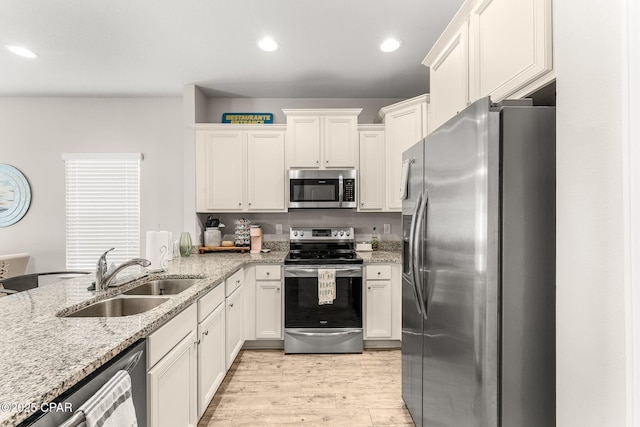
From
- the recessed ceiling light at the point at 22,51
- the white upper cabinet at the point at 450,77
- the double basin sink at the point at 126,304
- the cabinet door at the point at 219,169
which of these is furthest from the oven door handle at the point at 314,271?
the recessed ceiling light at the point at 22,51

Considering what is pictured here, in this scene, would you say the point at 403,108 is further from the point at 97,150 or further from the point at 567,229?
the point at 97,150

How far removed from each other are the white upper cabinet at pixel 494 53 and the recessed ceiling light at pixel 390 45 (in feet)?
2.26

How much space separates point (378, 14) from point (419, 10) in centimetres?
28

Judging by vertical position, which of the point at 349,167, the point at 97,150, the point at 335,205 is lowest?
the point at 335,205

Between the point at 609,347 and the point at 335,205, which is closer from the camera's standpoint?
the point at 609,347

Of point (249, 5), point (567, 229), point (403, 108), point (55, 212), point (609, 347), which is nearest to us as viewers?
point (609, 347)

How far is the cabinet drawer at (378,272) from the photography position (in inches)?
122

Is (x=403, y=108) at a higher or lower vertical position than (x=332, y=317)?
higher

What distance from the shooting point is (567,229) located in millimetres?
949

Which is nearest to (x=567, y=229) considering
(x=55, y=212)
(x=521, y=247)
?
(x=521, y=247)

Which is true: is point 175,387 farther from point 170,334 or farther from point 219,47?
point 219,47

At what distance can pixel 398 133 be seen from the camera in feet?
11.0

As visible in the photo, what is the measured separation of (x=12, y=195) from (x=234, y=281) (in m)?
3.31

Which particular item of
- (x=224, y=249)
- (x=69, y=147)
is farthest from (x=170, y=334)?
(x=69, y=147)
